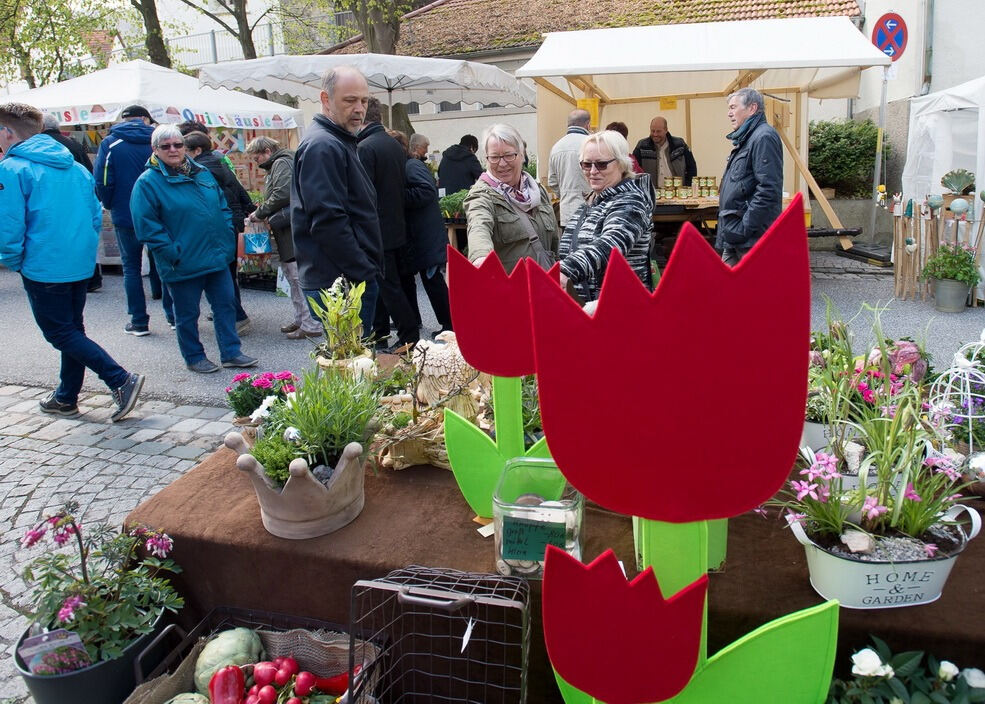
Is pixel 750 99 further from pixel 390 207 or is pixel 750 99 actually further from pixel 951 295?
pixel 951 295

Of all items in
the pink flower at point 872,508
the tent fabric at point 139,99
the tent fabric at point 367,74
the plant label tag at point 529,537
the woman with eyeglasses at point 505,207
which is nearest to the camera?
the pink flower at point 872,508

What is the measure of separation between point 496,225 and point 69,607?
237cm

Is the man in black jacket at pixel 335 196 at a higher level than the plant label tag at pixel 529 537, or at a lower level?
higher

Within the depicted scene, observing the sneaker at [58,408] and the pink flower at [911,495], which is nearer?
the pink flower at [911,495]

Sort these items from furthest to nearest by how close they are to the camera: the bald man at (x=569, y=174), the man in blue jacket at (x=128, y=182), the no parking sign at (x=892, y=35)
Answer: the no parking sign at (x=892, y=35)
the man in blue jacket at (x=128, y=182)
the bald man at (x=569, y=174)

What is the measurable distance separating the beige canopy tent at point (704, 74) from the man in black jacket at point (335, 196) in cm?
377

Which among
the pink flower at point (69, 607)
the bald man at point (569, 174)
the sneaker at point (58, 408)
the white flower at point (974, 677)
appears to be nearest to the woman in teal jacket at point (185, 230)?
the sneaker at point (58, 408)

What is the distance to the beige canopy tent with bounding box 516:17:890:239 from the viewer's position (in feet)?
21.2

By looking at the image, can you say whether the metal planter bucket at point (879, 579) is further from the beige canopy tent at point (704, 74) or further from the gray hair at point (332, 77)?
the beige canopy tent at point (704, 74)

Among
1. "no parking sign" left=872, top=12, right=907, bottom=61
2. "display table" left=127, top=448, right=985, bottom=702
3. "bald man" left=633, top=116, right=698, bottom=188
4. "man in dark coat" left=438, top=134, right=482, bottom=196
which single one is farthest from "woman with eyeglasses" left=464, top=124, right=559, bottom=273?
"no parking sign" left=872, top=12, right=907, bottom=61

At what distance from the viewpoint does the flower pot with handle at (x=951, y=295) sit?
615 centimetres

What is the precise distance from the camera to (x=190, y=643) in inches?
80.3

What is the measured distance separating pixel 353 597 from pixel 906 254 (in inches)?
265

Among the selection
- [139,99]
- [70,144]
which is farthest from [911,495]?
[139,99]
